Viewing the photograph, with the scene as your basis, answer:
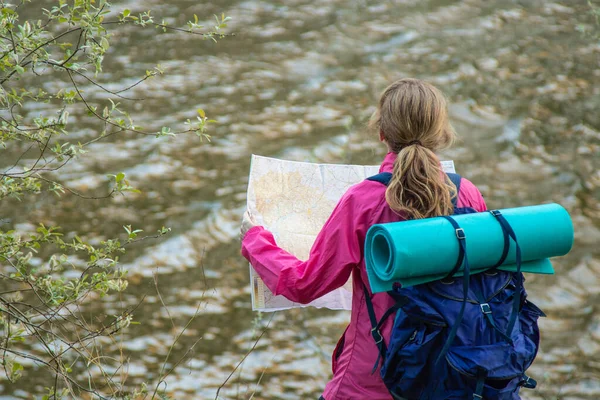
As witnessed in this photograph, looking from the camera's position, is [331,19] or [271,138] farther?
[331,19]

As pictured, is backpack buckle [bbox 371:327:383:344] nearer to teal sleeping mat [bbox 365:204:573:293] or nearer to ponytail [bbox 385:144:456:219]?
teal sleeping mat [bbox 365:204:573:293]

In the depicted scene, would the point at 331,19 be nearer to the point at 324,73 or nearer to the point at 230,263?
the point at 324,73

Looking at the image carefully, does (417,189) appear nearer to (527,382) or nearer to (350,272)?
(350,272)

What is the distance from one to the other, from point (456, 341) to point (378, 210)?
410mm

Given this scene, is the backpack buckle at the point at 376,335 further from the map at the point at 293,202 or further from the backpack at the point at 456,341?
the map at the point at 293,202

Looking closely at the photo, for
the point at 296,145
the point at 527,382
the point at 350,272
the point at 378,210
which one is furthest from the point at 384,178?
the point at 296,145

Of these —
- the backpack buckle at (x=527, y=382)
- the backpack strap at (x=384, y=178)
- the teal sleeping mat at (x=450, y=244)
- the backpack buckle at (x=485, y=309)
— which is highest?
the backpack strap at (x=384, y=178)

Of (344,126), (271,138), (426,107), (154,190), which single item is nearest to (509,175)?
(344,126)

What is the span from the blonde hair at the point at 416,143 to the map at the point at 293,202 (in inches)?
17.4

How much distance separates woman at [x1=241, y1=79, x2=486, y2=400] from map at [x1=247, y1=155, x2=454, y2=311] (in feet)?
Result: 0.98

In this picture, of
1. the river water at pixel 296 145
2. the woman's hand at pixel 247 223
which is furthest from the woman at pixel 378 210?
the river water at pixel 296 145

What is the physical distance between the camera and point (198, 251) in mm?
5949

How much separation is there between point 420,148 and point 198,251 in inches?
159

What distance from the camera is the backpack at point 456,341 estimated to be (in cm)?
196
